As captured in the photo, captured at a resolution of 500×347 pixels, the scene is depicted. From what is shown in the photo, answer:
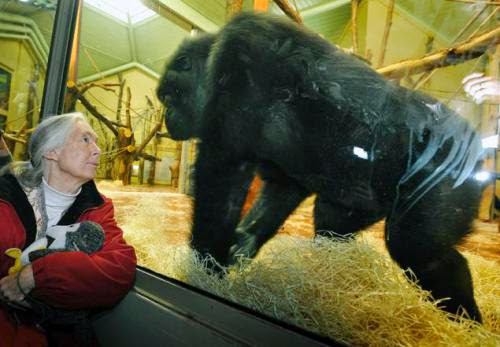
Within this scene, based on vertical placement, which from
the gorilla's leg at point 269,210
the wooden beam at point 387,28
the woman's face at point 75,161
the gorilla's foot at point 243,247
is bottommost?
the gorilla's foot at point 243,247

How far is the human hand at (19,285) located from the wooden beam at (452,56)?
1682 mm

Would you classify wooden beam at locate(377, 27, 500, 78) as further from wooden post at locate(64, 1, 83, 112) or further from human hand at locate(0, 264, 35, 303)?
wooden post at locate(64, 1, 83, 112)

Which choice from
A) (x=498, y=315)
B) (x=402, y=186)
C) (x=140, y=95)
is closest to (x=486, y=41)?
(x=402, y=186)

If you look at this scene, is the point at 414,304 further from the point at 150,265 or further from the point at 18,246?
the point at 18,246

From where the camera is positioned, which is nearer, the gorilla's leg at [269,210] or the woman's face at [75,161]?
the woman's face at [75,161]

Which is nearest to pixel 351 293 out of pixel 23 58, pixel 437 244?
pixel 437 244

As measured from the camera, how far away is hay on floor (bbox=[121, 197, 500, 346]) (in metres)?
0.97

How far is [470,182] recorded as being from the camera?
3.20ft

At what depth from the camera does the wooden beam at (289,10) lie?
1.69 metres

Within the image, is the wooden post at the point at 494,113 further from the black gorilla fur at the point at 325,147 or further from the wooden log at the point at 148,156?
the wooden log at the point at 148,156

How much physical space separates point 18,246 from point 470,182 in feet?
5.83

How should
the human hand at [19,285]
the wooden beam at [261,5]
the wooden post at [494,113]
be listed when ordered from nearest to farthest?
the wooden post at [494,113] → the human hand at [19,285] → the wooden beam at [261,5]

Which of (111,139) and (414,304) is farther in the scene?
(111,139)

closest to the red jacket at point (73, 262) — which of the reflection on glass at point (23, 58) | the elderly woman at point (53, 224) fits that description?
the elderly woman at point (53, 224)
